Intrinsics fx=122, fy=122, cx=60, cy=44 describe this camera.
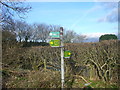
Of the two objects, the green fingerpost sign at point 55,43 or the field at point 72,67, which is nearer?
the green fingerpost sign at point 55,43

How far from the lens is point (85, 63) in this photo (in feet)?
20.9

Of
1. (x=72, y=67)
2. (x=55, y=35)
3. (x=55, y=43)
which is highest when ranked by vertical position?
(x=55, y=35)

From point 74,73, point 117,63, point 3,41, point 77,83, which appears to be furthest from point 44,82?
point 3,41

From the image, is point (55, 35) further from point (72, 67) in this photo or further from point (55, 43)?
point (72, 67)

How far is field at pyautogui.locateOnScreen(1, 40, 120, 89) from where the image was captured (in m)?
4.80

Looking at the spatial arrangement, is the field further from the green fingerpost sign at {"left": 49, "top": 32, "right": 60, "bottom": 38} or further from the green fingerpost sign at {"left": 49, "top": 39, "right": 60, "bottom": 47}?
the green fingerpost sign at {"left": 49, "top": 32, "right": 60, "bottom": 38}

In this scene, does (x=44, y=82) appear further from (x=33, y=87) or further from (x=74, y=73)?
(x=74, y=73)

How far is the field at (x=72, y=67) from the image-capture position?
4.80 meters

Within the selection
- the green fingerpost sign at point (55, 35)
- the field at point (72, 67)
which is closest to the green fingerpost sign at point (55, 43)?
the green fingerpost sign at point (55, 35)

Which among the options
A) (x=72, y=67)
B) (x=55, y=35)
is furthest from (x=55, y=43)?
(x=72, y=67)

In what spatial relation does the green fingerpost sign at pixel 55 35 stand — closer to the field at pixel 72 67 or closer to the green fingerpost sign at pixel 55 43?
the green fingerpost sign at pixel 55 43

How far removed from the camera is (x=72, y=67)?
21.5ft

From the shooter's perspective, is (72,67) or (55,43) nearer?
(55,43)

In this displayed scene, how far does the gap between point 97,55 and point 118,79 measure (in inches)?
53.5
